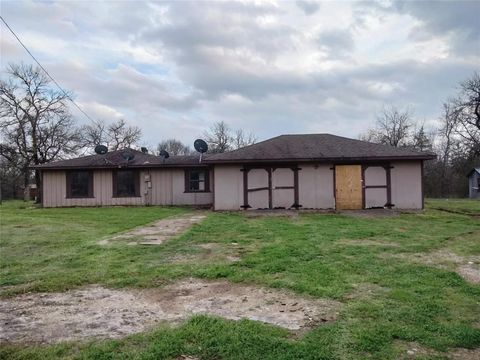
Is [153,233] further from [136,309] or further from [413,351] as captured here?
[413,351]

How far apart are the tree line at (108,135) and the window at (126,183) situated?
9.78m

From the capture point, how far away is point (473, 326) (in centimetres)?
358

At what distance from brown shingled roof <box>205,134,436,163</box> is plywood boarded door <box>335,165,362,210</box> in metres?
0.57

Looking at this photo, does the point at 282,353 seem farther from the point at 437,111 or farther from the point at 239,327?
the point at 437,111

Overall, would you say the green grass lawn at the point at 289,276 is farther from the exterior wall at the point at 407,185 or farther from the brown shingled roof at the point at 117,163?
the brown shingled roof at the point at 117,163

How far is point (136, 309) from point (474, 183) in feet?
133

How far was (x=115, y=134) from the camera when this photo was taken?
45094mm

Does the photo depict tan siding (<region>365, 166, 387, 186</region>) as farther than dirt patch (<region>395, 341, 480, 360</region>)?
Yes

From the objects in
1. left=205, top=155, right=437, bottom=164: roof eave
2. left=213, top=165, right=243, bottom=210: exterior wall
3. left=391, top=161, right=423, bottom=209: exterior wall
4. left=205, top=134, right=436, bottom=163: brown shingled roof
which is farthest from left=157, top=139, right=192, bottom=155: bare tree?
left=391, top=161, right=423, bottom=209: exterior wall

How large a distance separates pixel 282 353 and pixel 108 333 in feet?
4.99

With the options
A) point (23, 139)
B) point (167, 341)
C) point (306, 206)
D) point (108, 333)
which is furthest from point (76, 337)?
point (23, 139)

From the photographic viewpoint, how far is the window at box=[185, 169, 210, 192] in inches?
778

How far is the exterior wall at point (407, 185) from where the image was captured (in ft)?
52.1

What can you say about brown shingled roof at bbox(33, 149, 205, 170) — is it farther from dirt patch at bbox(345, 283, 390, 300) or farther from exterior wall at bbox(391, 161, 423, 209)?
dirt patch at bbox(345, 283, 390, 300)
